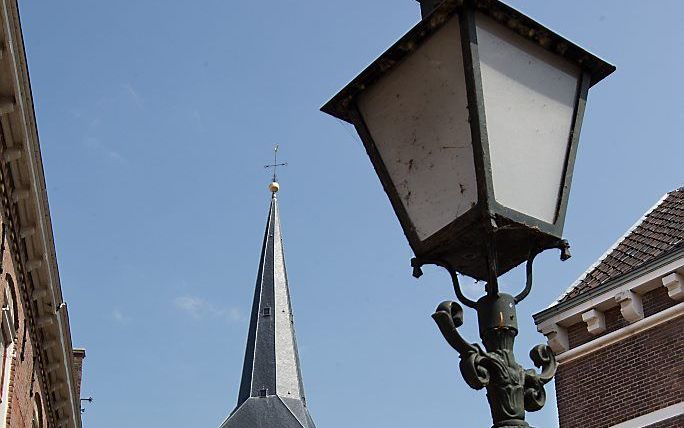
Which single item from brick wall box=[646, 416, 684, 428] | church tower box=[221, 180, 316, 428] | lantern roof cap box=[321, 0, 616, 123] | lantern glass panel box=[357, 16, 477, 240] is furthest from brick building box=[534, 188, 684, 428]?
church tower box=[221, 180, 316, 428]

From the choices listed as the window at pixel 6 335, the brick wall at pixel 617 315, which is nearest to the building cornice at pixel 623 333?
the brick wall at pixel 617 315

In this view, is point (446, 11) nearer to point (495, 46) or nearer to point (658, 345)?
point (495, 46)

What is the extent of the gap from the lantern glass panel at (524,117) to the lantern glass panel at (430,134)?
0.29 feet

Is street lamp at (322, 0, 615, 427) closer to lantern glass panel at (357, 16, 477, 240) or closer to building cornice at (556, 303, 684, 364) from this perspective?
lantern glass panel at (357, 16, 477, 240)

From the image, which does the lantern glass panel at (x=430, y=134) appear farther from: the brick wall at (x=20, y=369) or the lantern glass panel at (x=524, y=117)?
the brick wall at (x=20, y=369)

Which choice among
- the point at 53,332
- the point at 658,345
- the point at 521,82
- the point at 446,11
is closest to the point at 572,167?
the point at 521,82

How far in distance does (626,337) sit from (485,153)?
1343cm

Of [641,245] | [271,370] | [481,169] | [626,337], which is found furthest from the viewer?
[271,370]

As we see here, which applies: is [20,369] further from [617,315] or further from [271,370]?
[271,370]

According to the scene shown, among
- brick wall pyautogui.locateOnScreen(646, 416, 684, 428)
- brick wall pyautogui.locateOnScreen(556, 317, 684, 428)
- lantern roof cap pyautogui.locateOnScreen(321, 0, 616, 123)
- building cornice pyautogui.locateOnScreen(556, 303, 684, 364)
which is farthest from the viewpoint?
building cornice pyautogui.locateOnScreen(556, 303, 684, 364)

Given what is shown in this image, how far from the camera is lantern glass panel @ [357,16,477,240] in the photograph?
A: 3.38 m

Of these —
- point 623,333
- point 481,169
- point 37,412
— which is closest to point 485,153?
point 481,169

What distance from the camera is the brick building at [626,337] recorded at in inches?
604

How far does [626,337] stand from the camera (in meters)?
16.0
